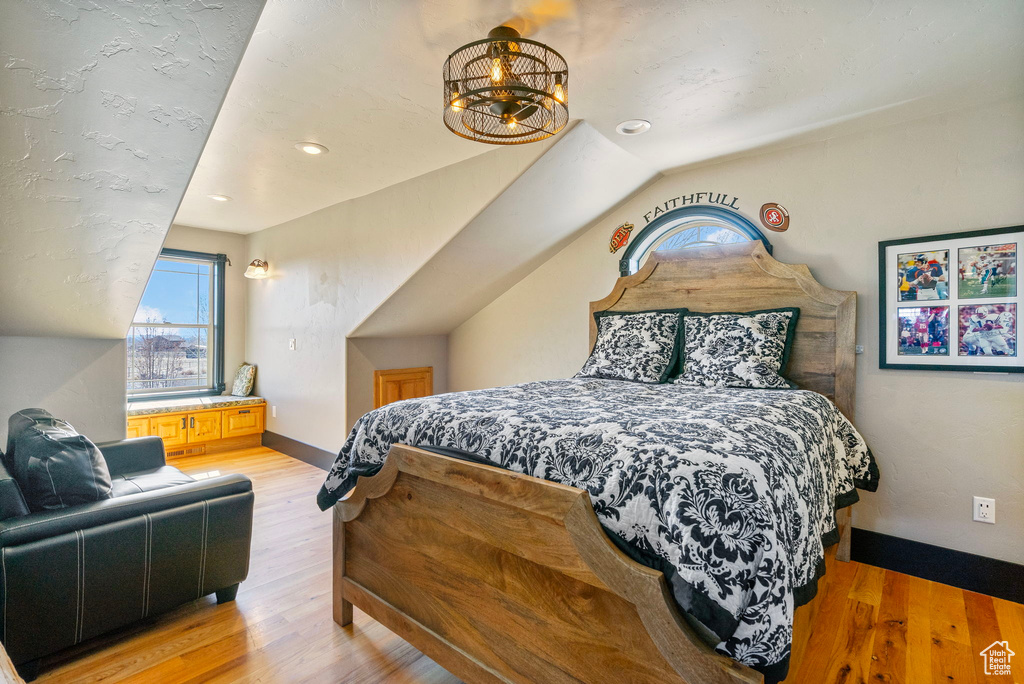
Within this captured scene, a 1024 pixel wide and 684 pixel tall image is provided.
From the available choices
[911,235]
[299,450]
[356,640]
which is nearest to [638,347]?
[911,235]

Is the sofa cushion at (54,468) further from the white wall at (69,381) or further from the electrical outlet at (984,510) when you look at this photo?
the electrical outlet at (984,510)

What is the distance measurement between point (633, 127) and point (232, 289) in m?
4.52

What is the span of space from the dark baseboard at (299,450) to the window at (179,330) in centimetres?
88

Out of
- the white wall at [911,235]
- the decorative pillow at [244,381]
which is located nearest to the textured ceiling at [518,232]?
the white wall at [911,235]

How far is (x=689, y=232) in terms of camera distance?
3.35 metres

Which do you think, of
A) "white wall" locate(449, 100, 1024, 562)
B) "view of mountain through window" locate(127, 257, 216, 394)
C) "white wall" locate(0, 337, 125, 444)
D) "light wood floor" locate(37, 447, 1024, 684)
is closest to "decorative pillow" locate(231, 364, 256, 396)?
"view of mountain through window" locate(127, 257, 216, 394)

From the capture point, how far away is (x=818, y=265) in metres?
2.78

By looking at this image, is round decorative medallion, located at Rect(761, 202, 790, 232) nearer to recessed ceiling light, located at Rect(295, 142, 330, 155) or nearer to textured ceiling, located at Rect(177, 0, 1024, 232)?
textured ceiling, located at Rect(177, 0, 1024, 232)

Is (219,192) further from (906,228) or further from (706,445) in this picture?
(906,228)

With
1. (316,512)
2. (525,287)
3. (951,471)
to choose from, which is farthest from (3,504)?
(951,471)

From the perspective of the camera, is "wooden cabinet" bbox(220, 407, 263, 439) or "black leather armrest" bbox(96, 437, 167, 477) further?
"wooden cabinet" bbox(220, 407, 263, 439)

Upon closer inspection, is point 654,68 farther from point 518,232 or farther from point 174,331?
point 174,331

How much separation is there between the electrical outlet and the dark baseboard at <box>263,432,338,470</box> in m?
3.96

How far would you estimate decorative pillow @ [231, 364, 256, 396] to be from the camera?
16.7 feet
